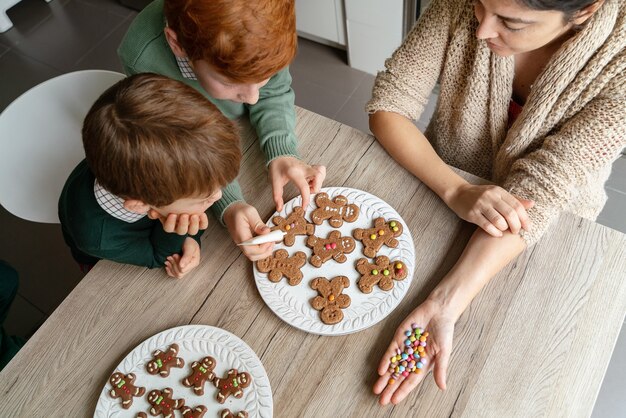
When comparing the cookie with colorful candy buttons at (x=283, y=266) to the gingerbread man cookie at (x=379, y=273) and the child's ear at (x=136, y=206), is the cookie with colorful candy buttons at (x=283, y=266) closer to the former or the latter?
the gingerbread man cookie at (x=379, y=273)

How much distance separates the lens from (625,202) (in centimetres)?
204

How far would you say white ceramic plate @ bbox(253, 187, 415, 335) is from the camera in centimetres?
95

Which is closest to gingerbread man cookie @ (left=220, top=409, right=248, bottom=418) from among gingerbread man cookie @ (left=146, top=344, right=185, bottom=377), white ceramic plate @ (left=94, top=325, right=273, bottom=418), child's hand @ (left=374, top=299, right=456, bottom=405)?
white ceramic plate @ (left=94, top=325, right=273, bottom=418)

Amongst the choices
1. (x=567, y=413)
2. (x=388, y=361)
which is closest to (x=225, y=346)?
(x=388, y=361)

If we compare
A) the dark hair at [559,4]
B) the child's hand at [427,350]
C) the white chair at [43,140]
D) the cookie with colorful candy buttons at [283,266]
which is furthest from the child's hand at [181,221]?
the dark hair at [559,4]

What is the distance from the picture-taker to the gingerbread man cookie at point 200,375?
0.90 metres

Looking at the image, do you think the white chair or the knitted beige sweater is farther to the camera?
the white chair

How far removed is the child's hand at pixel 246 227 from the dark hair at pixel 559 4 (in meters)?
0.62

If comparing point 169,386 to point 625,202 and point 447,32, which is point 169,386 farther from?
point 625,202

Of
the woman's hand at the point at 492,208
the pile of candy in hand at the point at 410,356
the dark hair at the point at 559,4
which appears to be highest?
the dark hair at the point at 559,4

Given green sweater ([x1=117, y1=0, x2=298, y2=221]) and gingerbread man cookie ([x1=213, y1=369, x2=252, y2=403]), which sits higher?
green sweater ([x1=117, y1=0, x2=298, y2=221])

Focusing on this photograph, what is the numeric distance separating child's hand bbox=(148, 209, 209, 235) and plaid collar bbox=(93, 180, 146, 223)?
56 mm

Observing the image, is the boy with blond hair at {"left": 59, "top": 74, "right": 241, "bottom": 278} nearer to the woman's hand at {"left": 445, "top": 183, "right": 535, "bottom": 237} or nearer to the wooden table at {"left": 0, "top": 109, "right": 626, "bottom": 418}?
the wooden table at {"left": 0, "top": 109, "right": 626, "bottom": 418}

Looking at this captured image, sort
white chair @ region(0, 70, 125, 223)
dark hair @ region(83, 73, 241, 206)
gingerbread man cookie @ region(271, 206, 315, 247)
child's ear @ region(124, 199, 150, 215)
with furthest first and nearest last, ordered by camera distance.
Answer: white chair @ region(0, 70, 125, 223) < gingerbread man cookie @ region(271, 206, 315, 247) < child's ear @ region(124, 199, 150, 215) < dark hair @ region(83, 73, 241, 206)
